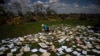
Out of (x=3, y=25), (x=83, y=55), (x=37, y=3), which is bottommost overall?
(x=83, y=55)

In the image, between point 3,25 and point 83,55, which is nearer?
point 83,55

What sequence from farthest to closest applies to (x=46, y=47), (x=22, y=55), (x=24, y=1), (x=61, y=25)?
(x=61, y=25) < (x=24, y=1) < (x=46, y=47) < (x=22, y=55)

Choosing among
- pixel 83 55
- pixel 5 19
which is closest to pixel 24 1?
pixel 5 19

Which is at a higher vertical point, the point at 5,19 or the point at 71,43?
the point at 5,19

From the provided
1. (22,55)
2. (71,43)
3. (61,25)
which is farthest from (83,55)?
(22,55)

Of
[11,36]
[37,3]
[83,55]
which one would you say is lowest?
[83,55]

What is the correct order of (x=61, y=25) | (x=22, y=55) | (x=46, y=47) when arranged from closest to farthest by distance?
1. (x=22, y=55)
2. (x=46, y=47)
3. (x=61, y=25)

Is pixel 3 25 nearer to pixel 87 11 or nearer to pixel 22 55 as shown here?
pixel 22 55

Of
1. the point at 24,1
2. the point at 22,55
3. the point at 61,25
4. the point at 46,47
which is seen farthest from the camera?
the point at 61,25

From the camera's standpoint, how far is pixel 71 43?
2.12m

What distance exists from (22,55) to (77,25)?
1.23 m

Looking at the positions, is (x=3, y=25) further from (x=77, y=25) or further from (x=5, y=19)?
(x=77, y=25)

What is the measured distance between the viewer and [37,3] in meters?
2.25

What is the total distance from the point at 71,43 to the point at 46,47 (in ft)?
1.45
